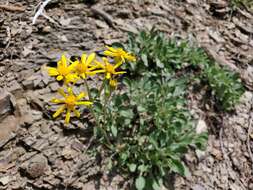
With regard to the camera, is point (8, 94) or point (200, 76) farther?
point (200, 76)

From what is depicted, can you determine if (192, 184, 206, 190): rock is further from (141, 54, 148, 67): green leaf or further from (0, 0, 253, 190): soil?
(141, 54, 148, 67): green leaf

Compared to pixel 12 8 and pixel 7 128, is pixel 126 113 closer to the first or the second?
pixel 7 128

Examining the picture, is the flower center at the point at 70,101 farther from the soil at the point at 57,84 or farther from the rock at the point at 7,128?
the rock at the point at 7,128

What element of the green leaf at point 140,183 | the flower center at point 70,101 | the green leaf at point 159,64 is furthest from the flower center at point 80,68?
the green leaf at point 159,64

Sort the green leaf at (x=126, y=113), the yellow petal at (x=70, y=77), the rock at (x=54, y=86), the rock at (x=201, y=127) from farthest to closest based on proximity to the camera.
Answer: the rock at (x=201, y=127) < the rock at (x=54, y=86) < the green leaf at (x=126, y=113) < the yellow petal at (x=70, y=77)

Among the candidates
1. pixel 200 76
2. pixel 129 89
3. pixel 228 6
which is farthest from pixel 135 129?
pixel 228 6

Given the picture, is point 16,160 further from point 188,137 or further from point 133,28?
point 133,28

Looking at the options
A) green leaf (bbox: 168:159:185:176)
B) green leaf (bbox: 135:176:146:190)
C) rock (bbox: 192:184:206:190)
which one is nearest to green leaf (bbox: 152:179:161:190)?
green leaf (bbox: 135:176:146:190)
